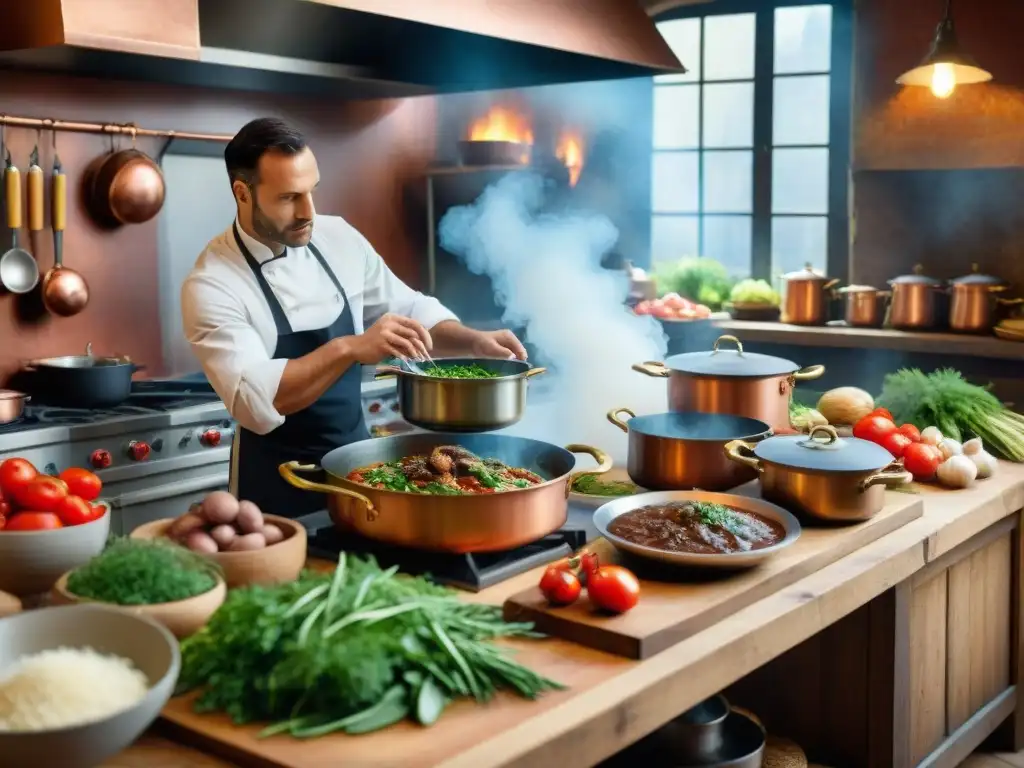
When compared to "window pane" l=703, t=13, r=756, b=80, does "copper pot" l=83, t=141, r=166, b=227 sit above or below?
below

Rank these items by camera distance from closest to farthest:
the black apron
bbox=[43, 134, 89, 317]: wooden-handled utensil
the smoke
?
the black apron, the smoke, bbox=[43, 134, 89, 317]: wooden-handled utensil

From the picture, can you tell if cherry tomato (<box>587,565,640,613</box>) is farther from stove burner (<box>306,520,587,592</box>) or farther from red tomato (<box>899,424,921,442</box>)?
red tomato (<box>899,424,921,442</box>)

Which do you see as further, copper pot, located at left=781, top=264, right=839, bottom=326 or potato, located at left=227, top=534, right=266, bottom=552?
copper pot, located at left=781, top=264, right=839, bottom=326

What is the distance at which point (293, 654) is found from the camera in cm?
145

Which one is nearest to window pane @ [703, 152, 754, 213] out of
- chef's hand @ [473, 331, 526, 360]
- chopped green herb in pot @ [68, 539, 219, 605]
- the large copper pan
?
chef's hand @ [473, 331, 526, 360]

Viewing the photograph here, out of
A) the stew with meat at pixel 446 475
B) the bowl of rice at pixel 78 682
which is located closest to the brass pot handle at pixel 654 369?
the stew with meat at pixel 446 475

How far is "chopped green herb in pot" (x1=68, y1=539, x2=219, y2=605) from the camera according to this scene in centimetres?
158

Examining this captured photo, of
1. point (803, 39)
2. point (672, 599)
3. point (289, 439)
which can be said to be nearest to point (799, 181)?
point (803, 39)

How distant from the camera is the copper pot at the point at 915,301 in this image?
17.2 ft

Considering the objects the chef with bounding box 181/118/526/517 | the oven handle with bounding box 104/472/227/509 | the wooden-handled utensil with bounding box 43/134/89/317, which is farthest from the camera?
the wooden-handled utensil with bounding box 43/134/89/317

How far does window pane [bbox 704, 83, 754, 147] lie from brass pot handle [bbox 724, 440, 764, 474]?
3.90 m

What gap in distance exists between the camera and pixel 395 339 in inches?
92.9

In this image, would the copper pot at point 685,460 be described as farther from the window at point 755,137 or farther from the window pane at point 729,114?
the window pane at point 729,114

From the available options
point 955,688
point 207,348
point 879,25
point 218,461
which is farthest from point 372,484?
point 879,25
